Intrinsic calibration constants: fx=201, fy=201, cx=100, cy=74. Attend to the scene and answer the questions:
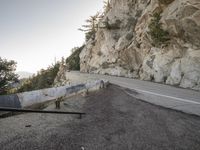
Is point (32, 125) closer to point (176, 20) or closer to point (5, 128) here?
point (5, 128)

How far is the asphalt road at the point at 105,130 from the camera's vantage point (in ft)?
13.6

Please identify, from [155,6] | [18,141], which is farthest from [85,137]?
[155,6]

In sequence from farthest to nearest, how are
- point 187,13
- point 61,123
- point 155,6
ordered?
point 155,6
point 187,13
point 61,123

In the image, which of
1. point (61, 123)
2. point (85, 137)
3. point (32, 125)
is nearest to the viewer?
point (85, 137)

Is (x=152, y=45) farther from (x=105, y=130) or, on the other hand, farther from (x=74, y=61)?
(x=74, y=61)

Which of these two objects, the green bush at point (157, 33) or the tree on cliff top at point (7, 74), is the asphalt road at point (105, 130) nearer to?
the green bush at point (157, 33)

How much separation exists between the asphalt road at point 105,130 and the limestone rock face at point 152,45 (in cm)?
804

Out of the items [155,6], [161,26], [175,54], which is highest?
[155,6]

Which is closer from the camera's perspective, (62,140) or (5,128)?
(62,140)

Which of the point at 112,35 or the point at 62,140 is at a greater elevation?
the point at 112,35

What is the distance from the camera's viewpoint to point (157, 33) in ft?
56.5

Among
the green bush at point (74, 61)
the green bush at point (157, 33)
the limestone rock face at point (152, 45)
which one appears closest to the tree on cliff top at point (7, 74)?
the green bush at point (74, 61)

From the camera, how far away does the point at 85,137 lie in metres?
4.55

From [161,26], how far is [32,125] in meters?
14.9
